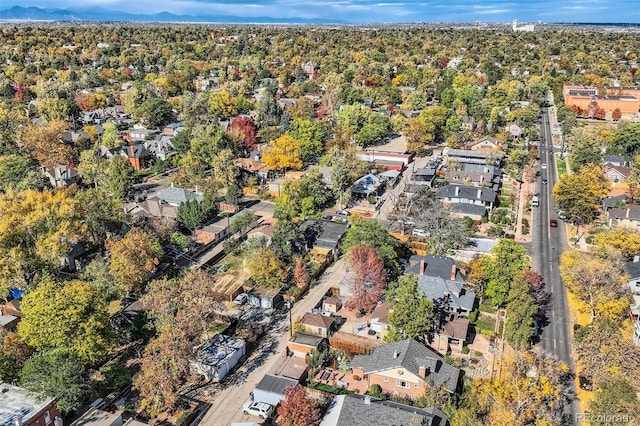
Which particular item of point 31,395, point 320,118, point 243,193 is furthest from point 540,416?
point 320,118

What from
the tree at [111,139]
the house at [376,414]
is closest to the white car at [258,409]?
the house at [376,414]

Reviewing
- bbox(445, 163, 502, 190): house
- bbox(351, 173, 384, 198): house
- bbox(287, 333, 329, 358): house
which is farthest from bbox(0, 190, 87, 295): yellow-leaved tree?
bbox(445, 163, 502, 190): house

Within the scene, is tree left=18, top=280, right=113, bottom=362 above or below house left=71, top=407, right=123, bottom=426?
above

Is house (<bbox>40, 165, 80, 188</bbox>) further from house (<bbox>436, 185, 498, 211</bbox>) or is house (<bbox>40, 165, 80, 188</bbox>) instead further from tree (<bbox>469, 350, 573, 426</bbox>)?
tree (<bbox>469, 350, 573, 426</bbox>)

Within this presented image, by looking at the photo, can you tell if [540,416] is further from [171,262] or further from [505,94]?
[505,94]

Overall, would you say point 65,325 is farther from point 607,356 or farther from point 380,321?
point 607,356

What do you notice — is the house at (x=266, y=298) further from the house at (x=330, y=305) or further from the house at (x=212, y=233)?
the house at (x=212, y=233)

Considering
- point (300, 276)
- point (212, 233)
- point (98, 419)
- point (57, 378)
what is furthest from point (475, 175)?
point (57, 378)
